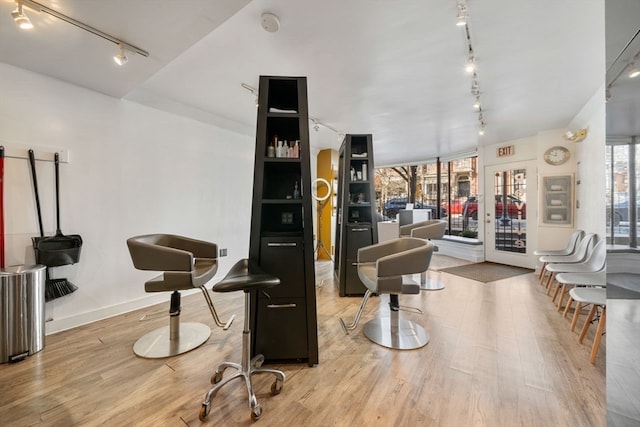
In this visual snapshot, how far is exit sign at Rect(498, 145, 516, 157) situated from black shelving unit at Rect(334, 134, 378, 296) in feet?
11.8

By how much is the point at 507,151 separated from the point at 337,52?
489 cm

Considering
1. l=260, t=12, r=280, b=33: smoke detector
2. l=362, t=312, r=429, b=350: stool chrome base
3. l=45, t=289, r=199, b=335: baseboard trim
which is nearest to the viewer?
l=260, t=12, r=280, b=33: smoke detector

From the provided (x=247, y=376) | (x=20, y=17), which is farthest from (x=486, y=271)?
(x=20, y=17)

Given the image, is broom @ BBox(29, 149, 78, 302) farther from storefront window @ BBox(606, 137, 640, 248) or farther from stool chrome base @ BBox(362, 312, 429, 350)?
storefront window @ BBox(606, 137, 640, 248)

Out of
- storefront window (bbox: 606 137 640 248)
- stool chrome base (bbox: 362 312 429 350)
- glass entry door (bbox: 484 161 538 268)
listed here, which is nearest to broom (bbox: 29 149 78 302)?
stool chrome base (bbox: 362 312 429 350)

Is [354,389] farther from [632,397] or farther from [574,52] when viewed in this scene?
[574,52]

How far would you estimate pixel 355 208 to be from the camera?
3896 mm

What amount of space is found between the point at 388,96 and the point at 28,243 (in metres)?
4.20

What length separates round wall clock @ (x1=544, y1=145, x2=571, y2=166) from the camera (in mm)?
4528

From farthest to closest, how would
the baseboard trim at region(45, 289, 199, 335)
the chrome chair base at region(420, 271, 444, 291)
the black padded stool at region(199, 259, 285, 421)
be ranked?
1. the chrome chair base at region(420, 271, 444, 291)
2. the baseboard trim at region(45, 289, 199, 335)
3. the black padded stool at region(199, 259, 285, 421)

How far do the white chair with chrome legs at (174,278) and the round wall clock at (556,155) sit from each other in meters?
5.81

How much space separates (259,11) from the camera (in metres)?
1.87

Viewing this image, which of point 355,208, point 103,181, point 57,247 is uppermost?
point 103,181

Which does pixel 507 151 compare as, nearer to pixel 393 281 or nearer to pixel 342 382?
pixel 393 281
